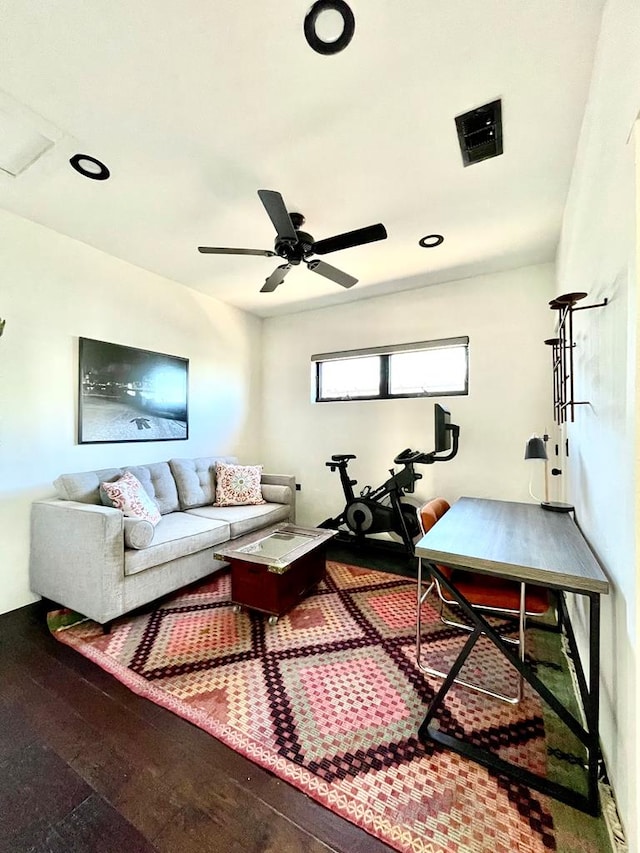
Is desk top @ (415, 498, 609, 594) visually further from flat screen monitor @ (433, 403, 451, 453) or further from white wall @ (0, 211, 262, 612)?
white wall @ (0, 211, 262, 612)

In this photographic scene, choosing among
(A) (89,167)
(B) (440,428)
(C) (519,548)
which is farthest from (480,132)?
(A) (89,167)

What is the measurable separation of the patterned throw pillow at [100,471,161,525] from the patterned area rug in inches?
26.6

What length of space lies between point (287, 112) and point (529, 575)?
87.2 inches

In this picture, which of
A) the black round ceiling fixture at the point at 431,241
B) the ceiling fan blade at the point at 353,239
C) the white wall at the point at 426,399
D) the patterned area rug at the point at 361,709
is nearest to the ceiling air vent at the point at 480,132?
the ceiling fan blade at the point at 353,239

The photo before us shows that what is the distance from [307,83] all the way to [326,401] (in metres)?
3.08

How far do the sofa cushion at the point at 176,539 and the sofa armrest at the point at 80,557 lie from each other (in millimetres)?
104

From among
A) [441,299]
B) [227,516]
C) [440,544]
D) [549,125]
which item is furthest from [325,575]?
[549,125]

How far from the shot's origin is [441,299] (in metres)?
3.62

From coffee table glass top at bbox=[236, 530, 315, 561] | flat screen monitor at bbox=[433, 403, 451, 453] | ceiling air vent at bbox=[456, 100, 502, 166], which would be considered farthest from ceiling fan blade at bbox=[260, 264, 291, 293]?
coffee table glass top at bbox=[236, 530, 315, 561]

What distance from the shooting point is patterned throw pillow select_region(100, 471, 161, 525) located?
2.56 m

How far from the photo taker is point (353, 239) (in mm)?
2115

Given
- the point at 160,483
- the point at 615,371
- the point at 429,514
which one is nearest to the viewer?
the point at 615,371

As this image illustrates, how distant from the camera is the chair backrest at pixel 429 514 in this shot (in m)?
1.98

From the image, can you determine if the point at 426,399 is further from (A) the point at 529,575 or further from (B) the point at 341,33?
(B) the point at 341,33
